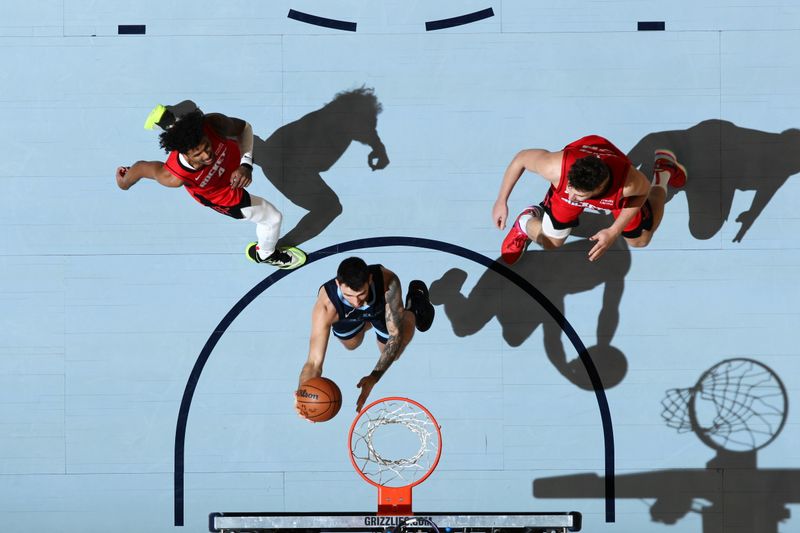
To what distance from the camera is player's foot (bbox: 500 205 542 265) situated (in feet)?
17.0

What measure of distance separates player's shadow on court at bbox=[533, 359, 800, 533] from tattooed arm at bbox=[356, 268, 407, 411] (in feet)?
4.90

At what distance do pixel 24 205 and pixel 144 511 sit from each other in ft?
7.80

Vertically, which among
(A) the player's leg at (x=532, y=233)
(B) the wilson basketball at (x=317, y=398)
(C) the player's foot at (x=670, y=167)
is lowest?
(B) the wilson basketball at (x=317, y=398)

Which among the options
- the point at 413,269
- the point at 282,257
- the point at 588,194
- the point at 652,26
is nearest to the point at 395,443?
the point at 413,269

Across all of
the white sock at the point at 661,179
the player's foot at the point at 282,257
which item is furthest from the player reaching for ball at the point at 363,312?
the white sock at the point at 661,179

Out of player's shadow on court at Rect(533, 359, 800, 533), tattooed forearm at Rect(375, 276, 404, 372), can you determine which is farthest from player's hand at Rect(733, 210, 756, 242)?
tattooed forearm at Rect(375, 276, 404, 372)

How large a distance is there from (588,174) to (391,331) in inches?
60.7

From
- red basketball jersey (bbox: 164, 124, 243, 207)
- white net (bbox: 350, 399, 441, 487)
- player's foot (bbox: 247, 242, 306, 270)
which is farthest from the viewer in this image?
player's foot (bbox: 247, 242, 306, 270)

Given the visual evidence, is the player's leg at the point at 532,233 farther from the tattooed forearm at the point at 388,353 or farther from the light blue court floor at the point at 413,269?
the tattooed forearm at the point at 388,353

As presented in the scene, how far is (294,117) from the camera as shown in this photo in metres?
5.51

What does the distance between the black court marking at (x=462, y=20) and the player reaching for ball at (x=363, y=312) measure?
77.5 inches

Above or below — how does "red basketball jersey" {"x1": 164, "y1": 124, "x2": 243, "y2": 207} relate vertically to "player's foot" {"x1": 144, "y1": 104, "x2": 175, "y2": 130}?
below

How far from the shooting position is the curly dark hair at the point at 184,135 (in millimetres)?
4211

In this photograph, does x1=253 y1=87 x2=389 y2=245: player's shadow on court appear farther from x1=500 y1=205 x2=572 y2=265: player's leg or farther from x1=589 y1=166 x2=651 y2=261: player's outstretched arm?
x1=589 y1=166 x2=651 y2=261: player's outstretched arm
